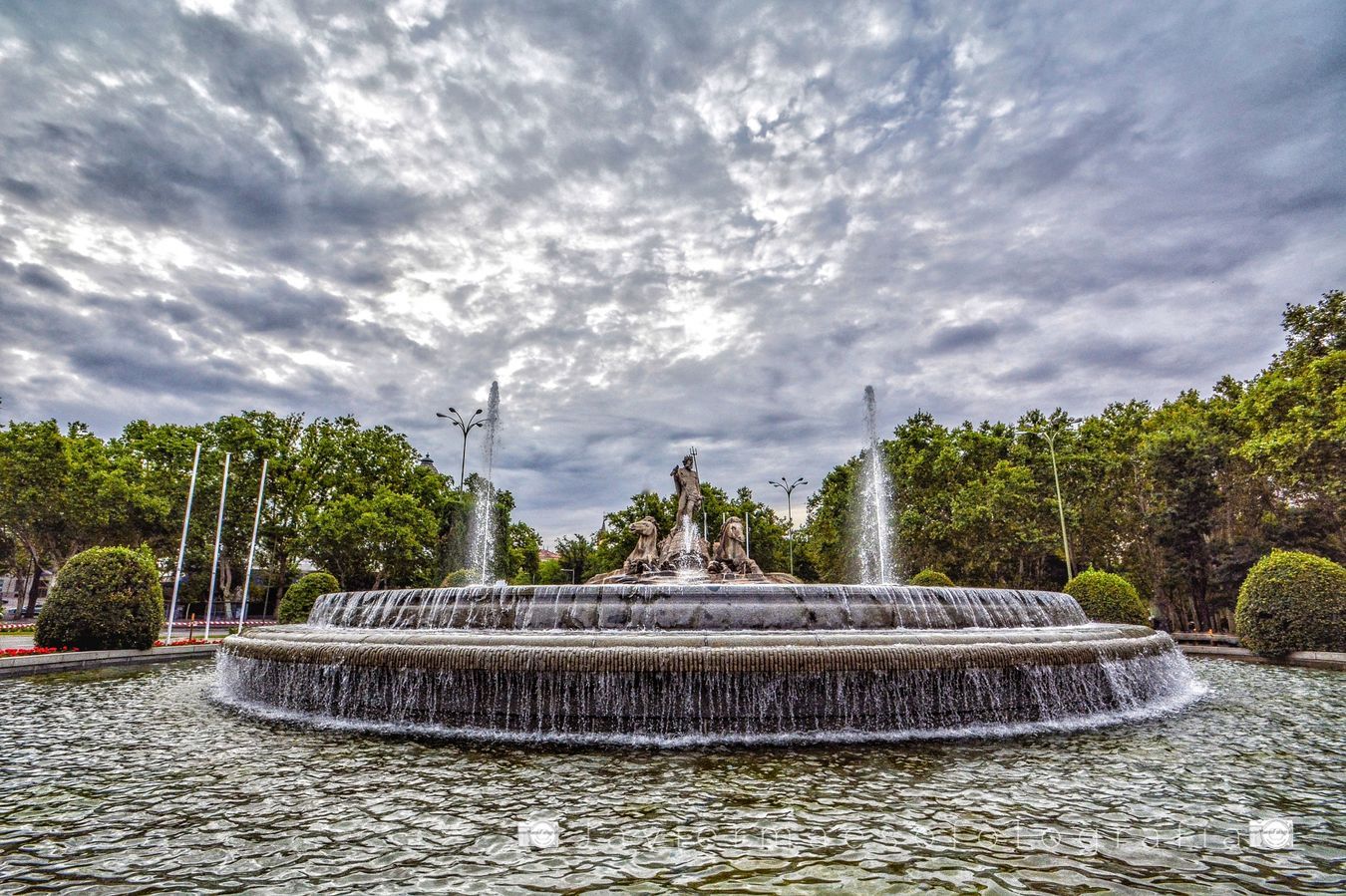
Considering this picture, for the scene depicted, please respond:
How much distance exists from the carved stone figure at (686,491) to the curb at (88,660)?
42.4 feet

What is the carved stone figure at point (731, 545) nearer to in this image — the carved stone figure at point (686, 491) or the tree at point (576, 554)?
the carved stone figure at point (686, 491)

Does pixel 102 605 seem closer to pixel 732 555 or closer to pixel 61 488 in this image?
pixel 732 555

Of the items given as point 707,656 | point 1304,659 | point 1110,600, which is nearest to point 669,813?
point 707,656

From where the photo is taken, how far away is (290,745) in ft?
21.4

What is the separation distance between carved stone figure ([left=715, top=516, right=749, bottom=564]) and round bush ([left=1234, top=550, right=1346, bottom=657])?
12058 mm

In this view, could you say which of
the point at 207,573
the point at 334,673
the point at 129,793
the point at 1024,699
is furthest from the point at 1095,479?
the point at 207,573

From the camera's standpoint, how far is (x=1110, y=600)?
2119 centimetres

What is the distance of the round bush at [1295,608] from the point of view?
1502 cm

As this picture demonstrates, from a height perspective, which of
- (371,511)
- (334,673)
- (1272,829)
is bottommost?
(1272,829)

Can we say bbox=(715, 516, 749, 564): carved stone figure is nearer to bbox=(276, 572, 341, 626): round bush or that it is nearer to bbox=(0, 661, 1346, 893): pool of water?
bbox=(0, 661, 1346, 893): pool of water

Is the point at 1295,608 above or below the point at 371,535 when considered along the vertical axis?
below

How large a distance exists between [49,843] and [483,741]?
10.8 feet

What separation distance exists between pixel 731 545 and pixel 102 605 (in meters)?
15.0

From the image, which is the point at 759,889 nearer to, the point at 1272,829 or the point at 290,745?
the point at 1272,829
